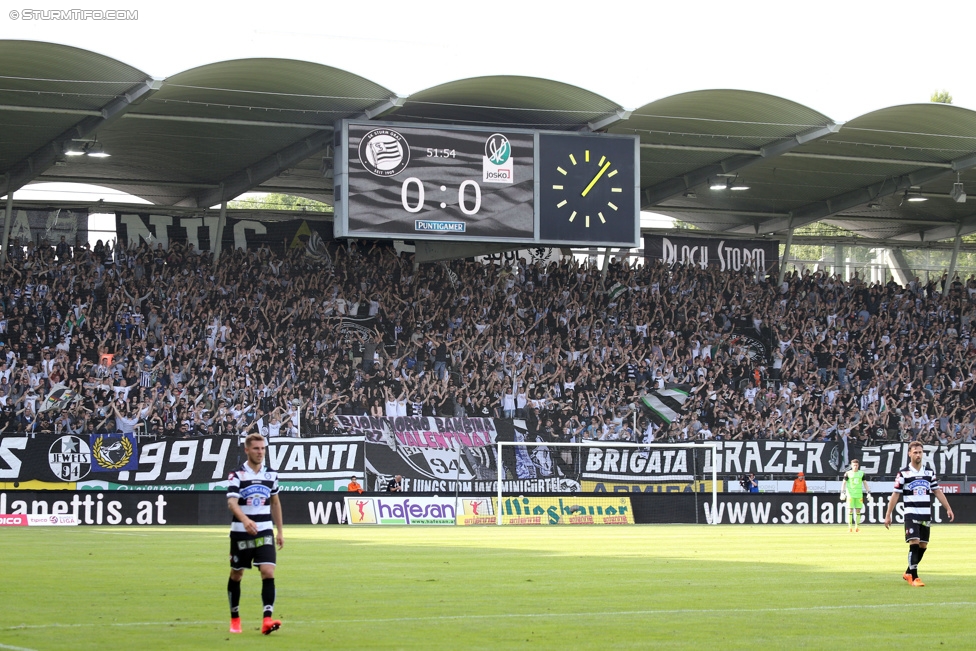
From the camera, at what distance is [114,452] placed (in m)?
32.8

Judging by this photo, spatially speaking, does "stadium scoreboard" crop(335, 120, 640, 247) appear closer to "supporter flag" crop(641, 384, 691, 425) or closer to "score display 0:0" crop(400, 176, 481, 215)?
"score display 0:0" crop(400, 176, 481, 215)

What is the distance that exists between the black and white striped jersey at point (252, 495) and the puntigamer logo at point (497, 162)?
25.3m

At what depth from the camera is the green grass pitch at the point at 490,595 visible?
10.8 m

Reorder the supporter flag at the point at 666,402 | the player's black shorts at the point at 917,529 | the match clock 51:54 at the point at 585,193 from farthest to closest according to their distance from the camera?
the supporter flag at the point at 666,402 → the match clock 51:54 at the point at 585,193 → the player's black shorts at the point at 917,529

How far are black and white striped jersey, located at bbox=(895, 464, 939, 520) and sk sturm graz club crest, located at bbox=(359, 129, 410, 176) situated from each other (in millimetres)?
20989

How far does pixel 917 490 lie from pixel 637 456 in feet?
73.5

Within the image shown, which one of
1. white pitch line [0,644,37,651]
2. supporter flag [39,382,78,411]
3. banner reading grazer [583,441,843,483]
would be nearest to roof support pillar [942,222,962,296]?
banner reading grazer [583,441,843,483]

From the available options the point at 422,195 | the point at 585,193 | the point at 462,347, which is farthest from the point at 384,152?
the point at 462,347

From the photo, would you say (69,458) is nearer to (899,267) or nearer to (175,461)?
(175,461)

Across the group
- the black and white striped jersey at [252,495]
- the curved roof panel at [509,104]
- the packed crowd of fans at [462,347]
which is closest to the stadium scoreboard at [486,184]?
the curved roof panel at [509,104]

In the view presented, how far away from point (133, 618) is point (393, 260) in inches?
1256

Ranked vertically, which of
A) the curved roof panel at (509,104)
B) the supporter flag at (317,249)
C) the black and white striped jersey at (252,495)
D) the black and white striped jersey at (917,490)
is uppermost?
the curved roof panel at (509,104)

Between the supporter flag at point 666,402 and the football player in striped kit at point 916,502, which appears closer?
the football player in striped kit at point 916,502

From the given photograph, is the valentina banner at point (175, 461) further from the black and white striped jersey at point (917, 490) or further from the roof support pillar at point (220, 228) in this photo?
the black and white striped jersey at point (917, 490)
